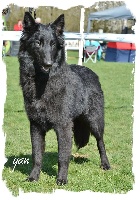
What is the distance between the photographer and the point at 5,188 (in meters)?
3.72

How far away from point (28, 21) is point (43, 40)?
0.92ft

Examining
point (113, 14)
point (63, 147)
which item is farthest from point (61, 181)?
point (113, 14)

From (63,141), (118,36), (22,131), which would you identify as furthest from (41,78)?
(118,36)

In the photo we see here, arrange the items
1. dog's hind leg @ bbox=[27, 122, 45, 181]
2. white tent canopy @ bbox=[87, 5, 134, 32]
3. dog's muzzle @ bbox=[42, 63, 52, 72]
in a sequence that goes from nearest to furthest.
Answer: dog's muzzle @ bbox=[42, 63, 52, 72], dog's hind leg @ bbox=[27, 122, 45, 181], white tent canopy @ bbox=[87, 5, 134, 32]

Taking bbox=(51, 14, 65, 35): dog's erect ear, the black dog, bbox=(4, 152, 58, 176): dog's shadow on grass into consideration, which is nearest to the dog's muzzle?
the black dog

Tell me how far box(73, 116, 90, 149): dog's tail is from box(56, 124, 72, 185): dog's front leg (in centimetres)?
73

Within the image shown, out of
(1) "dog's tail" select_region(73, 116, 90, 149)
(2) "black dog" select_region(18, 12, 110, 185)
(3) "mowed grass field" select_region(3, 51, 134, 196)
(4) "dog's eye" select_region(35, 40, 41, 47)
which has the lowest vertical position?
(3) "mowed grass field" select_region(3, 51, 134, 196)

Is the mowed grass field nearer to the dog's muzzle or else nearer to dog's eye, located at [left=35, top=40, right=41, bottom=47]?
the dog's muzzle

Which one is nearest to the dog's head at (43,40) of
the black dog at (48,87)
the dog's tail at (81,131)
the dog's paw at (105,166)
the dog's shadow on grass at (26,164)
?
the black dog at (48,87)

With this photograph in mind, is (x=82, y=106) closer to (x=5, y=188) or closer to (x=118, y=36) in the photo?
(x=5, y=188)

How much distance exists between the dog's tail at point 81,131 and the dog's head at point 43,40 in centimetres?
118

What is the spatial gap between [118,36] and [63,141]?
5387mm

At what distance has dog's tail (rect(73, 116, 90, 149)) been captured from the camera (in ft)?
15.8

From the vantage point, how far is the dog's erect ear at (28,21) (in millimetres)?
3842
